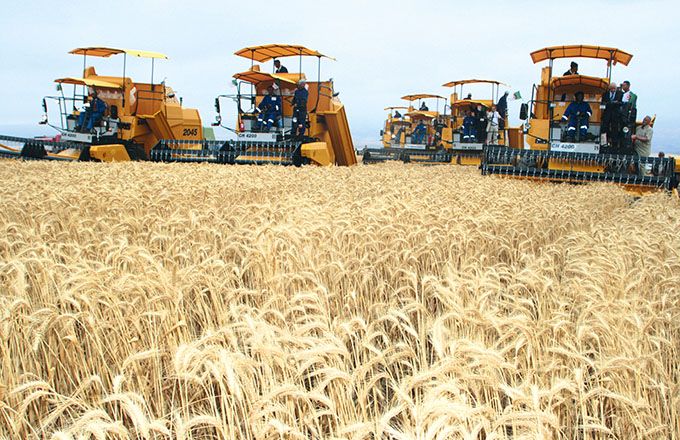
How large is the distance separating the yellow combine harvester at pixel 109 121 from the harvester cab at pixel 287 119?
110 inches

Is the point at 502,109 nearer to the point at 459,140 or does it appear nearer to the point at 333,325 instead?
the point at 459,140

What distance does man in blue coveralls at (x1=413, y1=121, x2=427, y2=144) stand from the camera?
124ft

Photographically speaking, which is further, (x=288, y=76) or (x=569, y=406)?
(x=288, y=76)

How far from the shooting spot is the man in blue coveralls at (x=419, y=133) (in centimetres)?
3768

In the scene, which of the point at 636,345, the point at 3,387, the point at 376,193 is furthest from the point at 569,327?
the point at 376,193

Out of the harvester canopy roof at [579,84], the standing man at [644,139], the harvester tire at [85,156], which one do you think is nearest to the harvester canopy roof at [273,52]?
the harvester tire at [85,156]

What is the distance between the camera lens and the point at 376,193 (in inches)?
368

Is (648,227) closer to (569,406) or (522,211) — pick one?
(522,211)

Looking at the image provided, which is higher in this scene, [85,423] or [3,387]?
[85,423]

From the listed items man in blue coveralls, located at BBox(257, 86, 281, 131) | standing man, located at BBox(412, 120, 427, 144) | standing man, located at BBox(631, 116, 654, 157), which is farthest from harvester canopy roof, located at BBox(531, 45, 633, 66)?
standing man, located at BBox(412, 120, 427, 144)

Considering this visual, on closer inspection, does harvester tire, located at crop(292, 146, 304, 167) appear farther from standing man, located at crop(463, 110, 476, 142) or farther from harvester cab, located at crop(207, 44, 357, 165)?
standing man, located at crop(463, 110, 476, 142)

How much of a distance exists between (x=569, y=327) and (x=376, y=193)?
6258 millimetres

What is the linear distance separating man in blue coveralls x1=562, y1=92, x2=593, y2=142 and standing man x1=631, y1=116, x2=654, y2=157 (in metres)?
1.29

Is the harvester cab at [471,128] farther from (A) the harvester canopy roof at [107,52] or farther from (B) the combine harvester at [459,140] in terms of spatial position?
(A) the harvester canopy roof at [107,52]
